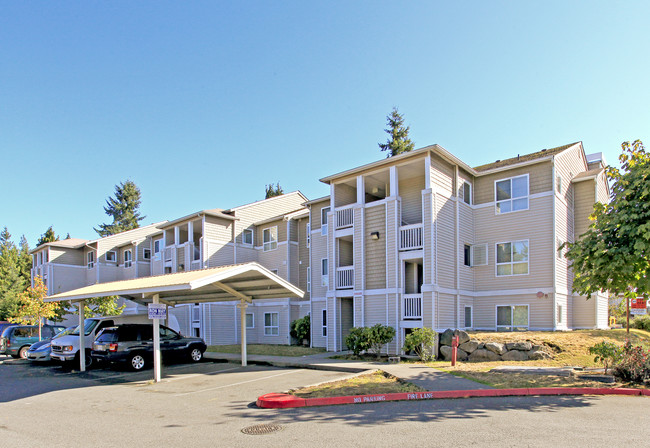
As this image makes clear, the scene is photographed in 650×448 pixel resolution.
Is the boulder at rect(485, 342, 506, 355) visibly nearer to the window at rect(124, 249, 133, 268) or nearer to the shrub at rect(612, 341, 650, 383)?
the shrub at rect(612, 341, 650, 383)

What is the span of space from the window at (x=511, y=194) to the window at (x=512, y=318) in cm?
439

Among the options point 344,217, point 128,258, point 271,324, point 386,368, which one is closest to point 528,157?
point 344,217

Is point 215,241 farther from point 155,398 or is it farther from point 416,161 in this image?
point 155,398

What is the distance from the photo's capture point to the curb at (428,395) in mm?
9953

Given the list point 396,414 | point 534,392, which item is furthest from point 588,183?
point 396,414

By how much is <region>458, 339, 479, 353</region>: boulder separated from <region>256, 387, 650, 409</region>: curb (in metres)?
6.19

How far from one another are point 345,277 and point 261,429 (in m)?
14.6

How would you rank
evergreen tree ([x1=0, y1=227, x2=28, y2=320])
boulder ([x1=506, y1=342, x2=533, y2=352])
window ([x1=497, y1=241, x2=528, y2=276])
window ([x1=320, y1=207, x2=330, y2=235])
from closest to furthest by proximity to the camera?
boulder ([x1=506, y1=342, x2=533, y2=352]) < window ([x1=497, y1=241, x2=528, y2=276]) < window ([x1=320, y1=207, x2=330, y2=235]) < evergreen tree ([x1=0, y1=227, x2=28, y2=320])

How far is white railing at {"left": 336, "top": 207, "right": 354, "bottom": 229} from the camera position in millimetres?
22469

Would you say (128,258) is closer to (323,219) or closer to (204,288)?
(323,219)

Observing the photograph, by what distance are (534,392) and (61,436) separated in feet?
31.5

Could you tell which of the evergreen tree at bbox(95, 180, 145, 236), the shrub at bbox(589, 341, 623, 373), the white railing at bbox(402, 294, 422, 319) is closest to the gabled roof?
the white railing at bbox(402, 294, 422, 319)

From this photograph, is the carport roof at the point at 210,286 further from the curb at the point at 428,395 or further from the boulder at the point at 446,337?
the boulder at the point at 446,337

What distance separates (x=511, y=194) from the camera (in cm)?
2148
